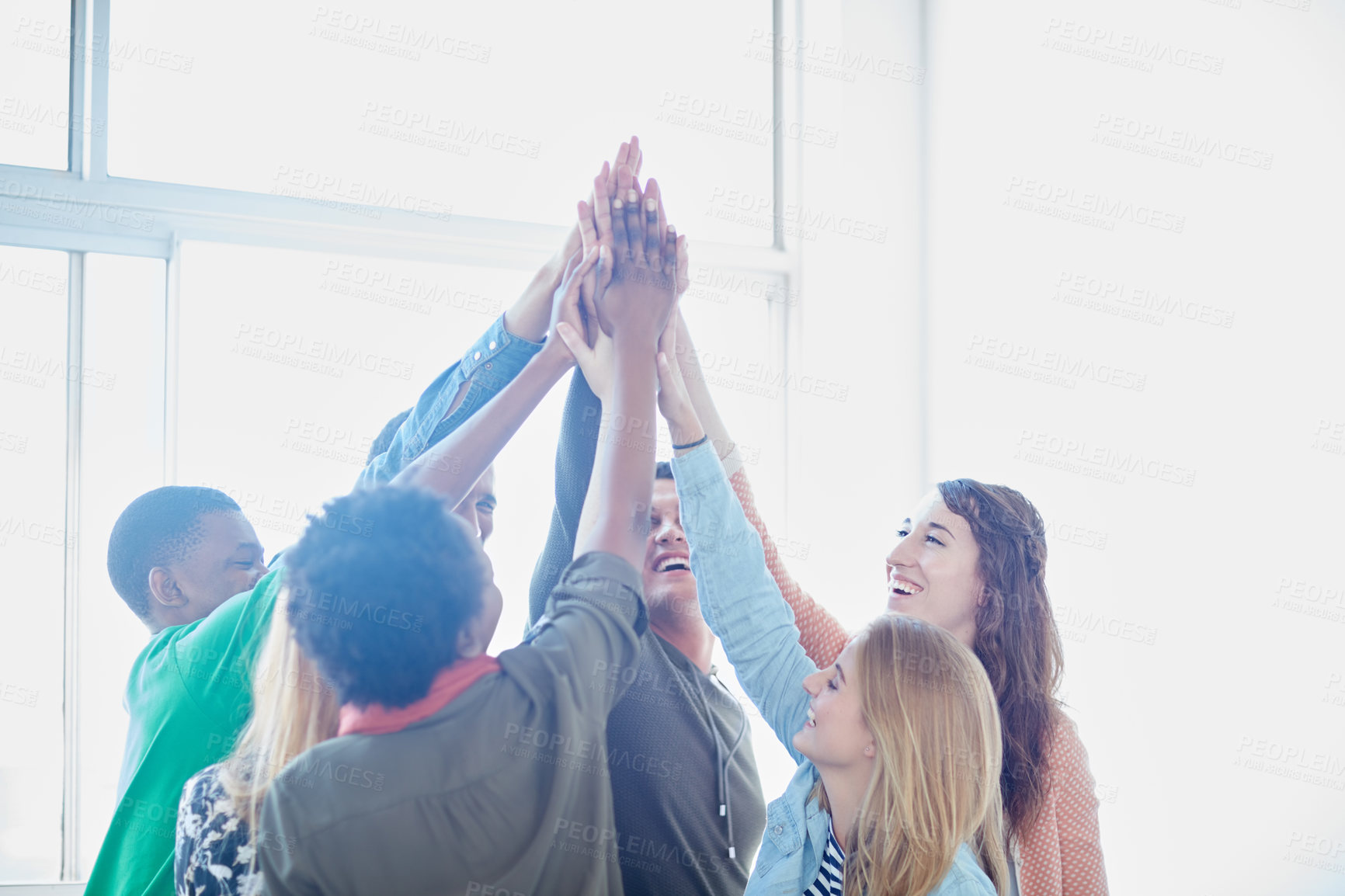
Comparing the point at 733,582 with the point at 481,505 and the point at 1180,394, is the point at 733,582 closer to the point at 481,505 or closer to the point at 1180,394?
the point at 481,505

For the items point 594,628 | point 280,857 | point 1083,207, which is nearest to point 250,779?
point 280,857

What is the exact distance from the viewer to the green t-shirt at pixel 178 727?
132cm

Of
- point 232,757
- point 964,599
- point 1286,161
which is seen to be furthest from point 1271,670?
point 232,757

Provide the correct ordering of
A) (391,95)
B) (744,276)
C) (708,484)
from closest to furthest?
(708,484) < (391,95) < (744,276)

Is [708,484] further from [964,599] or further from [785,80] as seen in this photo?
[785,80]

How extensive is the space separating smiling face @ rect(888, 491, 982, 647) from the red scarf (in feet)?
2.67

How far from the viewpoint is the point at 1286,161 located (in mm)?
1850

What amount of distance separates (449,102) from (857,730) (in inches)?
89.2

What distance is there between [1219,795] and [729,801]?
1.10 metres

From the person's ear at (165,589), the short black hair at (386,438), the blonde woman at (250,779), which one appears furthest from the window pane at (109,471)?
the blonde woman at (250,779)

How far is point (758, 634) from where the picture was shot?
4.40ft

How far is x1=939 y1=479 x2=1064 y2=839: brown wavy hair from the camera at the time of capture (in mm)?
1432

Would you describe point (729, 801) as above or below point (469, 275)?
below

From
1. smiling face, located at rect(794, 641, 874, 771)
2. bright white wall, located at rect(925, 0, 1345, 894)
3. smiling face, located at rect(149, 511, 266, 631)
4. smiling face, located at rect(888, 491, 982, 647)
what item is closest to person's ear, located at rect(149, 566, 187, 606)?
smiling face, located at rect(149, 511, 266, 631)
